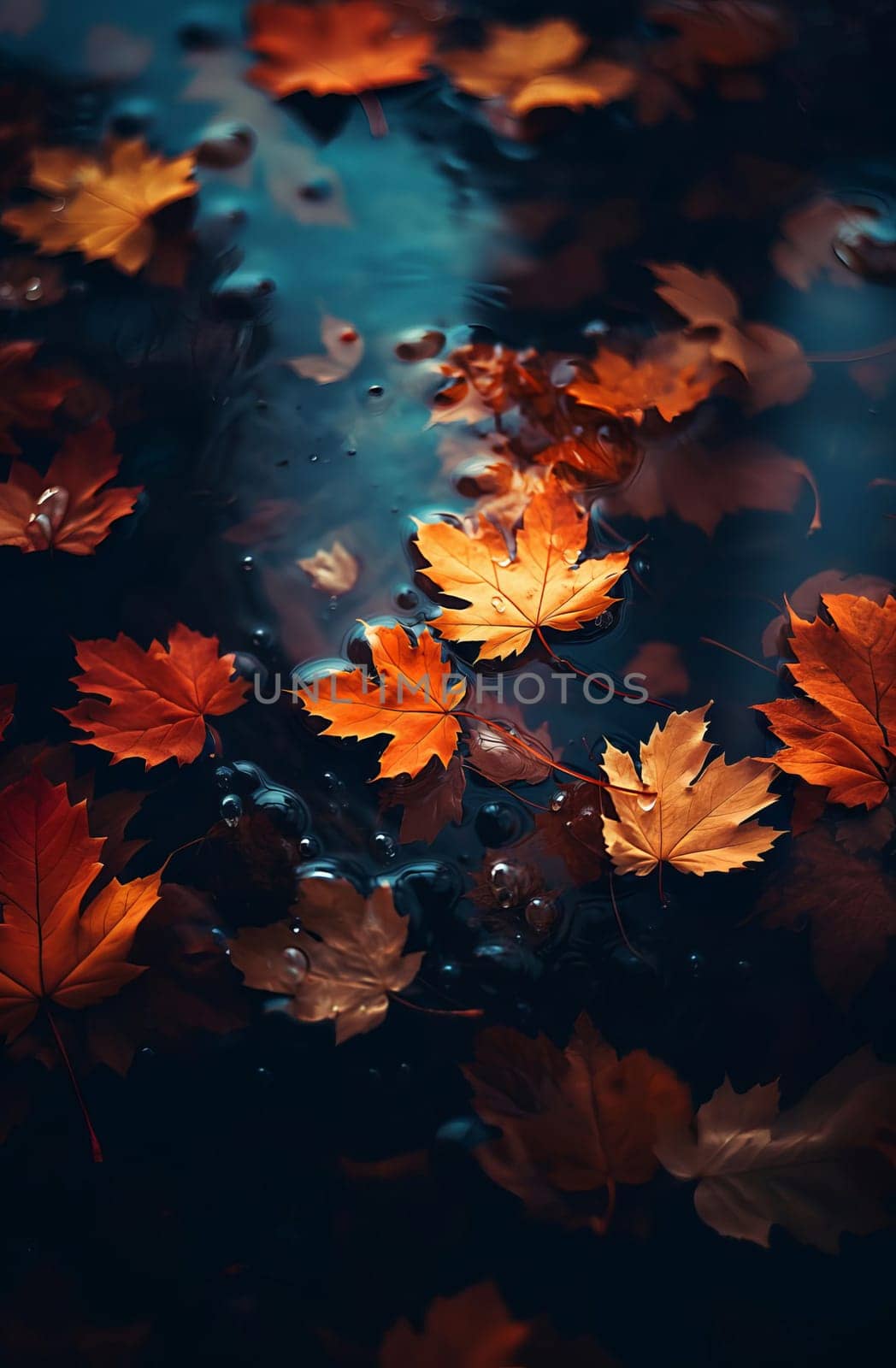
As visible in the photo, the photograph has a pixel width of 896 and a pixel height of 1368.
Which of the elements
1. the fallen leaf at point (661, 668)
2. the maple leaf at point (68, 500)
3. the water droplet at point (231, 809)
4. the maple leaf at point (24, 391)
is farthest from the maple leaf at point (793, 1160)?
the maple leaf at point (24, 391)

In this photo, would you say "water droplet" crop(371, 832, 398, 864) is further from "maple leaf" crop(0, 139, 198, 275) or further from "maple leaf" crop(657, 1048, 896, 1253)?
"maple leaf" crop(0, 139, 198, 275)

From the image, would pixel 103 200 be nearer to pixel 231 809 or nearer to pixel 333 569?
pixel 333 569

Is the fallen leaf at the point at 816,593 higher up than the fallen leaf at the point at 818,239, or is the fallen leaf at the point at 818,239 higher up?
the fallen leaf at the point at 818,239

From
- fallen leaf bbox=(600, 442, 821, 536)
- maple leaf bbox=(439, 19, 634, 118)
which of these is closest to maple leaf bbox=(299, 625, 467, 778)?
fallen leaf bbox=(600, 442, 821, 536)

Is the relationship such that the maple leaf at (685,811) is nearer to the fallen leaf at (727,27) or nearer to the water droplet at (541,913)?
the water droplet at (541,913)

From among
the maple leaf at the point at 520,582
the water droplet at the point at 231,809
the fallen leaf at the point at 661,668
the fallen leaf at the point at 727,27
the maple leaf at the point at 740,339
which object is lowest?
the water droplet at the point at 231,809

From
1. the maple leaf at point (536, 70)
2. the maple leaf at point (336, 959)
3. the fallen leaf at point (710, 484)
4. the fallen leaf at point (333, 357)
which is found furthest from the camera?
the maple leaf at point (536, 70)

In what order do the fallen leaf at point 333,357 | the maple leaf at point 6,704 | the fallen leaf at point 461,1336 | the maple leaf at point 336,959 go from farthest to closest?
1. the fallen leaf at point 333,357
2. the maple leaf at point 6,704
3. the maple leaf at point 336,959
4. the fallen leaf at point 461,1336
